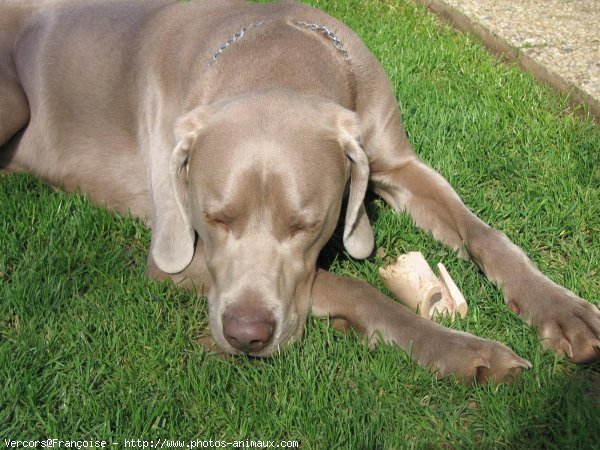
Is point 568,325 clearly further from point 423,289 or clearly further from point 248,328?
point 248,328

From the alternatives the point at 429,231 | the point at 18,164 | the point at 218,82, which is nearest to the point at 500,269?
the point at 429,231

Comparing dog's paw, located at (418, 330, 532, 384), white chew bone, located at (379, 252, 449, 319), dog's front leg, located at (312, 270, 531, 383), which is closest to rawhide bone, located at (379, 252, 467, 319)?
white chew bone, located at (379, 252, 449, 319)

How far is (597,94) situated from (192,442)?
10.9 feet

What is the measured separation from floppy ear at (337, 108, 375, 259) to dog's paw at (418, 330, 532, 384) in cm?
56

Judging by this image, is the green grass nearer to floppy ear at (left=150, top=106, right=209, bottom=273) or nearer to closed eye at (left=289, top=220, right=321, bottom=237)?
floppy ear at (left=150, top=106, right=209, bottom=273)

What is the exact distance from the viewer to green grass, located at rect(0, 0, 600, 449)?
7.64ft

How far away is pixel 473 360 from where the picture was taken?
245cm

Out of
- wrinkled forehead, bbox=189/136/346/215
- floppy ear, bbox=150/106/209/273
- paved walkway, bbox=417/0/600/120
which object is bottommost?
paved walkway, bbox=417/0/600/120

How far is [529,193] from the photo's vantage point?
3.64 metres

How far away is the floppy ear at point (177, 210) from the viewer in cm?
279

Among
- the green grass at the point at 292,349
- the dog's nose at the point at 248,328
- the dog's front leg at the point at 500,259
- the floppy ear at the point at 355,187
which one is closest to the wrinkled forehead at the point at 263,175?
the floppy ear at the point at 355,187

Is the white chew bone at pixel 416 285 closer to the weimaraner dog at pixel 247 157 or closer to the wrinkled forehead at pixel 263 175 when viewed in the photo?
the weimaraner dog at pixel 247 157

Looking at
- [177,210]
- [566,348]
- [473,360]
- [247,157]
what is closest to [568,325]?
[566,348]

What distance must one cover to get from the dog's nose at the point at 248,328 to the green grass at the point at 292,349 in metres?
0.10
